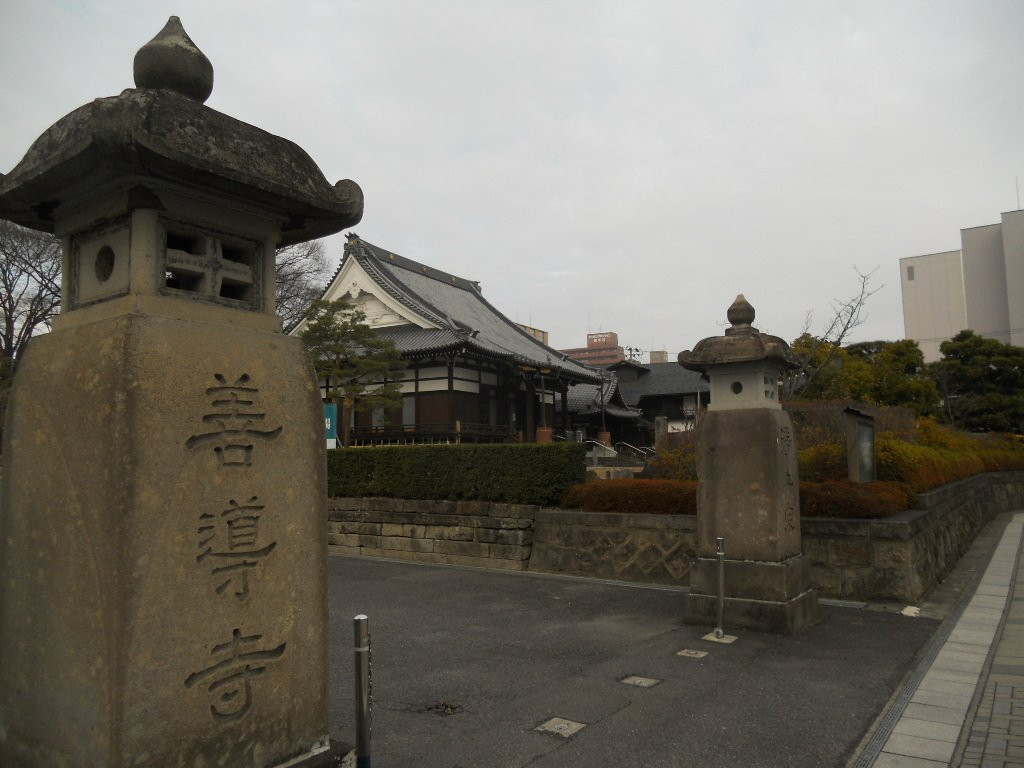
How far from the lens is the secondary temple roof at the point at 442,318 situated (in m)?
27.1

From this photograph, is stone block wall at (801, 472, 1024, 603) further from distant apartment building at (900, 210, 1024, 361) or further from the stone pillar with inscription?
distant apartment building at (900, 210, 1024, 361)

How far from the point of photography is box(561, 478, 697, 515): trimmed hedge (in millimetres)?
10375

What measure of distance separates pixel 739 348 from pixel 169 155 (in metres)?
6.38

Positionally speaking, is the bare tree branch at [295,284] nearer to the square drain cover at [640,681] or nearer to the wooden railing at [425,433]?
the wooden railing at [425,433]

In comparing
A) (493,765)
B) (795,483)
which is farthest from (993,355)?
(493,765)

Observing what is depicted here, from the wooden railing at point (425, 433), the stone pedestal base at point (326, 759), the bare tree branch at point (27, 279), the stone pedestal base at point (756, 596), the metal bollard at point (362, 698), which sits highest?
the bare tree branch at point (27, 279)

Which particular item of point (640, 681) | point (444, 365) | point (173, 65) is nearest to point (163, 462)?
point (173, 65)

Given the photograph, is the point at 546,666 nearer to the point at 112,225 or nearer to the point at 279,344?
the point at 279,344

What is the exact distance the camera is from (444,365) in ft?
87.7

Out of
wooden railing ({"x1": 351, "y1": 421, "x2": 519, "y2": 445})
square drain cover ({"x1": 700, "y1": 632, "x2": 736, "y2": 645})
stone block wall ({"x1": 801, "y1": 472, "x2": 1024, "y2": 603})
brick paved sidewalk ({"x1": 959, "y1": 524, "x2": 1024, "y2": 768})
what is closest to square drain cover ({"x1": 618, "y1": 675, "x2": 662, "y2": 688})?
square drain cover ({"x1": 700, "y1": 632, "x2": 736, "y2": 645})

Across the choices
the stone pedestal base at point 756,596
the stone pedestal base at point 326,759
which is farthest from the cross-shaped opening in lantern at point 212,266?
the stone pedestal base at point 756,596

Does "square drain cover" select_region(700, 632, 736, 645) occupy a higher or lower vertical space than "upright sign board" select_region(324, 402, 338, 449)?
lower

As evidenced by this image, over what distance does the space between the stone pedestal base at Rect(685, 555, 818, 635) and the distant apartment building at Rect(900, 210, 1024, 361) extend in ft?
163

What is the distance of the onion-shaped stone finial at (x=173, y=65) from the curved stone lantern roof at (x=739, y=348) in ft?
18.6
